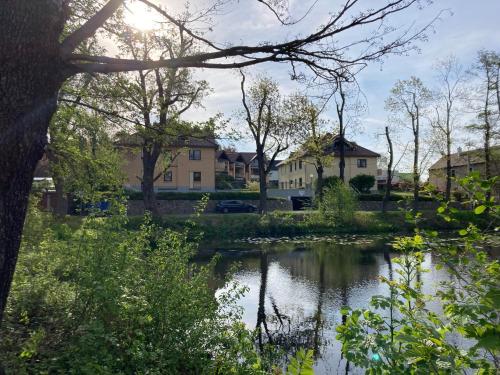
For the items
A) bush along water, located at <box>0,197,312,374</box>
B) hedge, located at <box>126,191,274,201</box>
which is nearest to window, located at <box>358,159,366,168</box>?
hedge, located at <box>126,191,274,201</box>

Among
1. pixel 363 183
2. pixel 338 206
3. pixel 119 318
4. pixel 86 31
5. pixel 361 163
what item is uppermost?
pixel 361 163

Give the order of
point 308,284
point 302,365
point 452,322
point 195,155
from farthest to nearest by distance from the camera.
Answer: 1. point 195,155
2. point 308,284
3. point 452,322
4. point 302,365

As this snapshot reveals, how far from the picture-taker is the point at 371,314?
303 centimetres

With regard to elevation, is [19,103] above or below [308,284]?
above

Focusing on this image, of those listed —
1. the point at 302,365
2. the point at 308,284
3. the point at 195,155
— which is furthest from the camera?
the point at 195,155

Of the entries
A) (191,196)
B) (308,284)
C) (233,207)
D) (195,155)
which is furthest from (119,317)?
(195,155)

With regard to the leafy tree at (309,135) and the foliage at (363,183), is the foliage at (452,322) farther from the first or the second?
the foliage at (363,183)

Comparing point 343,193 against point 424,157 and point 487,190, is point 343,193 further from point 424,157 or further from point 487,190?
point 487,190

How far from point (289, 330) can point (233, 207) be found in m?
30.1

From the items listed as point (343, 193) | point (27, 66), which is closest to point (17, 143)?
point (27, 66)

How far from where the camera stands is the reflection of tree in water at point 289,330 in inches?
325

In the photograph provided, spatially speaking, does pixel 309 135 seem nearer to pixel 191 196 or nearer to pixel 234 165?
pixel 191 196

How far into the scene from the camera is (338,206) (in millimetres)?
31078

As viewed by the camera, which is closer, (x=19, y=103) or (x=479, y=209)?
(x=479, y=209)
